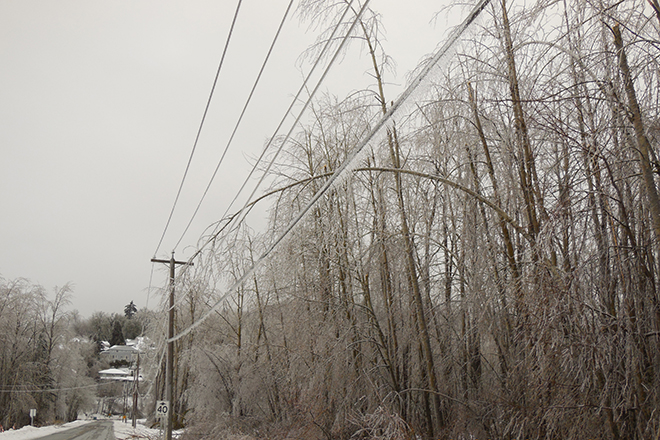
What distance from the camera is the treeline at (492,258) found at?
3.31 metres

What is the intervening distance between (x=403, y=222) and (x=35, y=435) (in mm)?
29800

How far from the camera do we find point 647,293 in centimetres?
340

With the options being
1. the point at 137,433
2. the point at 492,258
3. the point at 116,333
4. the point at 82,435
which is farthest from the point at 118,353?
the point at 492,258

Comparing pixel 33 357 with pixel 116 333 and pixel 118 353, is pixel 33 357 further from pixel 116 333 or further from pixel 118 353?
pixel 116 333

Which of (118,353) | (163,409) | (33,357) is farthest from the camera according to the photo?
(118,353)

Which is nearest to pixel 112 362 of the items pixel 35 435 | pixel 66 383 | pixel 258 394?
pixel 66 383

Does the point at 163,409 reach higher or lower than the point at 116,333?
lower

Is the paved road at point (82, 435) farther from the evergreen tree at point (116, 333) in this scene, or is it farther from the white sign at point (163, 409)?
the evergreen tree at point (116, 333)

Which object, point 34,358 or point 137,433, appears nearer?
point 137,433

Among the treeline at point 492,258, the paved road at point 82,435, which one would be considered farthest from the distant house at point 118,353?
the treeline at point 492,258

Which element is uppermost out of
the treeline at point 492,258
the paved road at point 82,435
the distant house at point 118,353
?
the treeline at point 492,258

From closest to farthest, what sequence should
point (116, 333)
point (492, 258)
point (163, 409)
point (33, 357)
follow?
1. point (492, 258)
2. point (163, 409)
3. point (33, 357)
4. point (116, 333)

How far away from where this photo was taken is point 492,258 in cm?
543

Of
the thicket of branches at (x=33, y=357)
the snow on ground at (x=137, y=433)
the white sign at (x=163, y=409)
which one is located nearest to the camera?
the white sign at (x=163, y=409)
